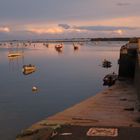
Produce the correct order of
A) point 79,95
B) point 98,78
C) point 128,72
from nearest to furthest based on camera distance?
point 128,72, point 79,95, point 98,78

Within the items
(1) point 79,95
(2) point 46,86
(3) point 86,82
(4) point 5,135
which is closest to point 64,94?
(1) point 79,95

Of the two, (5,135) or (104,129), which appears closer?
(104,129)

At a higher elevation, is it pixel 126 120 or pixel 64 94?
pixel 126 120

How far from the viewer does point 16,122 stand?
31.0 metres

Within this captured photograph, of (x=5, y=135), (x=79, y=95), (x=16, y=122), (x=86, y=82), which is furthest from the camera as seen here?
(x=86, y=82)

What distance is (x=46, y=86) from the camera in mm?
Answer: 56219

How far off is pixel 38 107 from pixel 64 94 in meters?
9.85

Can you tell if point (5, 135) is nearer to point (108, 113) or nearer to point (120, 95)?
point (108, 113)

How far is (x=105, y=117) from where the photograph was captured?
70.6 feet

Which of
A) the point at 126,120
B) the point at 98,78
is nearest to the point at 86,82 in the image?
the point at 98,78

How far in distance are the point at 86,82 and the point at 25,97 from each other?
1717 cm

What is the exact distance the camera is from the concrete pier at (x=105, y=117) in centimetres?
1215

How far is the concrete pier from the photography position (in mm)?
12148

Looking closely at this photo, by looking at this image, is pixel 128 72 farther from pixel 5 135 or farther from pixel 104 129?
pixel 104 129
